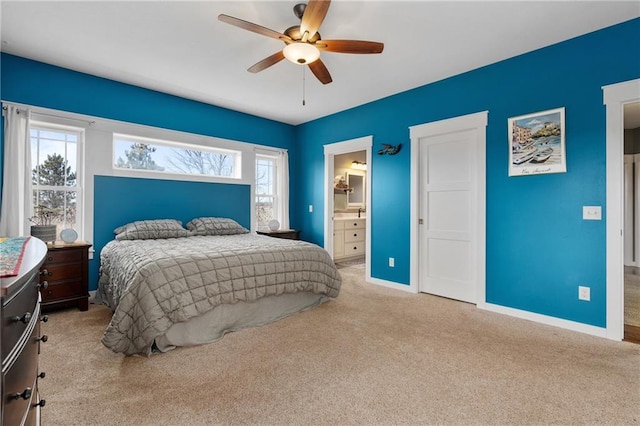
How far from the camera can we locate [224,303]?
263 cm

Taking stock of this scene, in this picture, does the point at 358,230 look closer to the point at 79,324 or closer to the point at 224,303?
the point at 224,303

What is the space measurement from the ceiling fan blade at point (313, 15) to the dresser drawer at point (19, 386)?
2169mm

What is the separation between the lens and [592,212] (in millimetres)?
2744

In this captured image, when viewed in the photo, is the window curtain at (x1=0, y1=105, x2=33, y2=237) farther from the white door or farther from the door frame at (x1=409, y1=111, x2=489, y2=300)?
the white door

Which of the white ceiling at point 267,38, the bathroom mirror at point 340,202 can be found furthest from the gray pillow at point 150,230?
the bathroom mirror at point 340,202

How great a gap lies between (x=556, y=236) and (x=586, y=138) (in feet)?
2.94

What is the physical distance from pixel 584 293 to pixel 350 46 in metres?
2.91

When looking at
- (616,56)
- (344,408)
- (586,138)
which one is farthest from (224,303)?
(616,56)

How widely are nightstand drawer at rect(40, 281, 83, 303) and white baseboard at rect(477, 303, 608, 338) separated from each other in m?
4.22

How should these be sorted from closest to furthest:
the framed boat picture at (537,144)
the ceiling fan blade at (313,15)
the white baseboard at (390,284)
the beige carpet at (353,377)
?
1. the beige carpet at (353,377)
2. the ceiling fan blade at (313,15)
3. the framed boat picture at (537,144)
4. the white baseboard at (390,284)

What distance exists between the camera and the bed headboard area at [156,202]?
3805 mm

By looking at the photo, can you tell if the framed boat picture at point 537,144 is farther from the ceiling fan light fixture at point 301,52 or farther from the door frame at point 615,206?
the ceiling fan light fixture at point 301,52

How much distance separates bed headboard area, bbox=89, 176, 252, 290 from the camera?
3.80 meters

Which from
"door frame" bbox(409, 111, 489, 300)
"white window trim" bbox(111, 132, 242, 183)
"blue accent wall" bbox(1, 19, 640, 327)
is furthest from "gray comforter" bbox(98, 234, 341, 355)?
"blue accent wall" bbox(1, 19, 640, 327)
